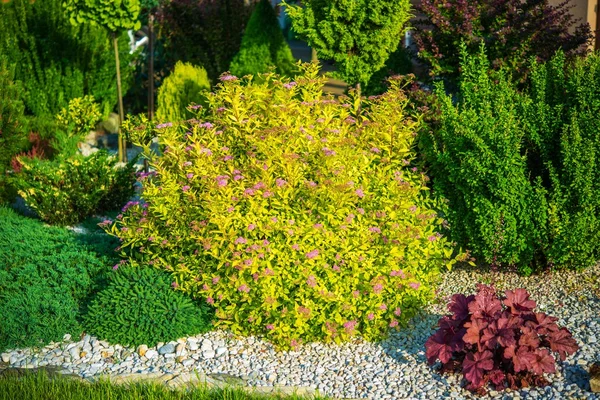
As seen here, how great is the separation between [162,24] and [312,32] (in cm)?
390

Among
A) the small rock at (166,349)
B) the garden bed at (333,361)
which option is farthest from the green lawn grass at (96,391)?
the small rock at (166,349)

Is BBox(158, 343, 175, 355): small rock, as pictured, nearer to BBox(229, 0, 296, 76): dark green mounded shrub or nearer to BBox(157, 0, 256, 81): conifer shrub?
BBox(229, 0, 296, 76): dark green mounded shrub

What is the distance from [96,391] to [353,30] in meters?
4.97

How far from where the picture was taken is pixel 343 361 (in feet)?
16.5

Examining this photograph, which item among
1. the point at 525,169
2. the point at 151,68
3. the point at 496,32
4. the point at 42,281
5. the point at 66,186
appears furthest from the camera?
the point at 151,68

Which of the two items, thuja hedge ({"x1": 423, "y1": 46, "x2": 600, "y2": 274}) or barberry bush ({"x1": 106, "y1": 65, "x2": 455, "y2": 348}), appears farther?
thuja hedge ({"x1": 423, "y1": 46, "x2": 600, "y2": 274})

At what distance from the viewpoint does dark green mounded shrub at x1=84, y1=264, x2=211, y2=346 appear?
17.3ft

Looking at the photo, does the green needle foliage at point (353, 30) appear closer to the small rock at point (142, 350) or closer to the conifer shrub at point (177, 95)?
the conifer shrub at point (177, 95)

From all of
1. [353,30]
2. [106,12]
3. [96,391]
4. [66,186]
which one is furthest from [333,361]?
[106,12]

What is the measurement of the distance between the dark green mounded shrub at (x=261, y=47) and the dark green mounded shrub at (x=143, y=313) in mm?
5212

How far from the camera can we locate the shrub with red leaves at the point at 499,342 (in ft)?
14.6

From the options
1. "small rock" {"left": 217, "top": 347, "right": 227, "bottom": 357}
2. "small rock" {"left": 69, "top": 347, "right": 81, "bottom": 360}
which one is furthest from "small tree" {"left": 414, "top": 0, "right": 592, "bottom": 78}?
"small rock" {"left": 69, "top": 347, "right": 81, "bottom": 360}

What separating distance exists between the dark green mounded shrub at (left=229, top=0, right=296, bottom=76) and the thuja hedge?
4322 millimetres

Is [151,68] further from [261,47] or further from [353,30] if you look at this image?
[353,30]
